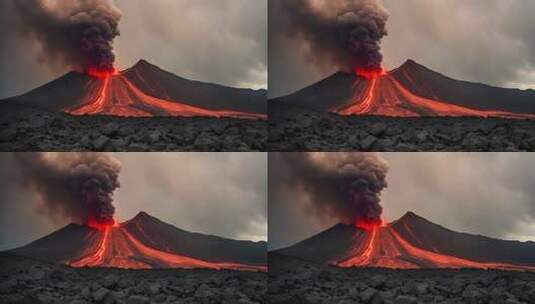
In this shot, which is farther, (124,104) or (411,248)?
(124,104)

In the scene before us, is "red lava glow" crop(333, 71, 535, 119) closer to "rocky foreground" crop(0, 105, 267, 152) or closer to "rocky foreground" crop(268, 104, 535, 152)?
"rocky foreground" crop(268, 104, 535, 152)

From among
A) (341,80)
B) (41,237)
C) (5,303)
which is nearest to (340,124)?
(341,80)

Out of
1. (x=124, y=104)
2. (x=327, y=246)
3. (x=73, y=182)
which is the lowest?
(x=327, y=246)

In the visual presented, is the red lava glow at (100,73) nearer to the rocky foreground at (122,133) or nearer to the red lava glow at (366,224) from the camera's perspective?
the rocky foreground at (122,133)

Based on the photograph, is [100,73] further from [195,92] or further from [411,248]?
[411,248]

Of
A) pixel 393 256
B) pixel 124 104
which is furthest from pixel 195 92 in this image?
pixel 393 256

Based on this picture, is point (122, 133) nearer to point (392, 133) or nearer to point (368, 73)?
point (368, 73)

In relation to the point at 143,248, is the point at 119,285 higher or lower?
lower

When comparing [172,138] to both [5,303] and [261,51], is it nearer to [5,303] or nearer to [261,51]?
[261,51]

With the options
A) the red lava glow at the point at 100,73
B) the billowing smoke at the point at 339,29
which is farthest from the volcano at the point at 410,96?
the red lava glow at the point at 100,73
